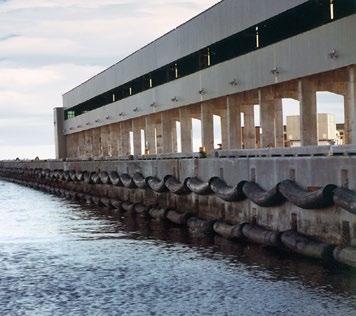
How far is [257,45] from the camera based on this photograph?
46344 mm

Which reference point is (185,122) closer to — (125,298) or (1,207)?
(1,207)

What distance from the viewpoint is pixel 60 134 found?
115 metres

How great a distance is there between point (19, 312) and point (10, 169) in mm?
108035

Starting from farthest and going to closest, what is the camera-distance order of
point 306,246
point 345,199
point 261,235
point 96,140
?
point 96,140 < point 261,235 < point 306,246 < point 345,199

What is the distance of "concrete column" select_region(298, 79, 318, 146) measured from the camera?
41.9 metres

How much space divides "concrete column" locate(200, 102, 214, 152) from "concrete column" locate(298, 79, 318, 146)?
15.3 meters

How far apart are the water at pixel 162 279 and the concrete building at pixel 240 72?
53.2ft

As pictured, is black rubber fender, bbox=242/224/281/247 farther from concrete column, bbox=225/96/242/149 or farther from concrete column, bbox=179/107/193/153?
concrete column, bbox=179/107/193/153

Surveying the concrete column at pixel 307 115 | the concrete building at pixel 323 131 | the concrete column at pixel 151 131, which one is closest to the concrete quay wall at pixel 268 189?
the concrete column at pixel 307 115

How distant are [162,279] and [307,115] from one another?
26.1 m

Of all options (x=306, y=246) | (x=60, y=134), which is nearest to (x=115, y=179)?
(x=306, y=246)

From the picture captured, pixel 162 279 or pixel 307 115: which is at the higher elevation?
pixel 307 115

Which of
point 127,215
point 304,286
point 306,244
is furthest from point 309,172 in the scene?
point 127,215

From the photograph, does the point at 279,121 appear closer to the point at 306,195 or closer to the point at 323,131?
the point at 323,131
